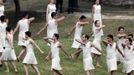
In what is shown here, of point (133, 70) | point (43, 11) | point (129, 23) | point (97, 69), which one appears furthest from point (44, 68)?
point (43, 11)

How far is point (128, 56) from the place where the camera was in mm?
21938

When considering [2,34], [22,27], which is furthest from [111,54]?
[2,34]

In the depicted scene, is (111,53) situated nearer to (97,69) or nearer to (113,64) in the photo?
(113,64)

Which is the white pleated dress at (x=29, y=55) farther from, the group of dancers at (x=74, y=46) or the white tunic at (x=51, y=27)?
the white tunic at (x=51, y=27)

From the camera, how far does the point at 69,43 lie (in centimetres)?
2820

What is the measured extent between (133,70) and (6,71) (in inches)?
198

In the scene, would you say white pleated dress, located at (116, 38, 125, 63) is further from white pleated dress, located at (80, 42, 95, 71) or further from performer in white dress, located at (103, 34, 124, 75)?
white pleated dress, located at (80, 42, 95, 71)

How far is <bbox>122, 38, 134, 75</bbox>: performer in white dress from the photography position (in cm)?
2184

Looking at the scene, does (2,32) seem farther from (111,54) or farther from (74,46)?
(111,54)

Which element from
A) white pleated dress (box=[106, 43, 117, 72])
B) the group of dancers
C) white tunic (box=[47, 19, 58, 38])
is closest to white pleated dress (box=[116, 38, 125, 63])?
the group of dancers

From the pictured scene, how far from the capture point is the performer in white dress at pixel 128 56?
2184 centimetres

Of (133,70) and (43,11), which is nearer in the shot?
(133,70)

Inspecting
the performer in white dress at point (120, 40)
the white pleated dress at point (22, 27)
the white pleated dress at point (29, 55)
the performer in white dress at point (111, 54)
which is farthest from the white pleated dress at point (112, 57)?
the white pleated dress at point (22, 27)

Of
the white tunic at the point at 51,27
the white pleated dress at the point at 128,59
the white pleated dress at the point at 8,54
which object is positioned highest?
the white tunic at the point at 51,27
